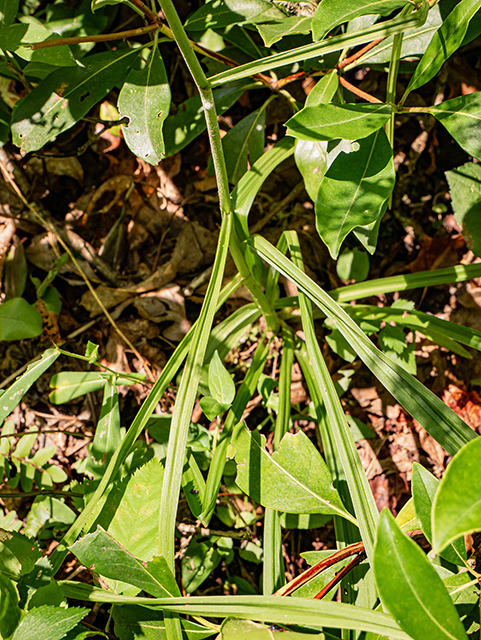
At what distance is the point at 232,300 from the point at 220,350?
1.15 feet

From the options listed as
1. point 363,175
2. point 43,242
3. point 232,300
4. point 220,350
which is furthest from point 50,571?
point 43,242

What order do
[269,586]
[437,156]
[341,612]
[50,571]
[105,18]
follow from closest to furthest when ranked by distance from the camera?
1. [341,612]
2. [50,571]
3. [269,586]
4. [105,18]
5. [437,156]

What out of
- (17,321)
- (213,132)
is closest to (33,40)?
(213,132)

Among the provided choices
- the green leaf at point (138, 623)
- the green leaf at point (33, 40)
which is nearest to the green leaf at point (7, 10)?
the green leaf at point (33, 40)

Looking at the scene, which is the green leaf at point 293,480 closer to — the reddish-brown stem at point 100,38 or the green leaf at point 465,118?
the green leaf at point 465,118

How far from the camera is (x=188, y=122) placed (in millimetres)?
1072

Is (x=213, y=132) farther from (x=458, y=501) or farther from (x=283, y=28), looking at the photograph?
(x=458, y=501)

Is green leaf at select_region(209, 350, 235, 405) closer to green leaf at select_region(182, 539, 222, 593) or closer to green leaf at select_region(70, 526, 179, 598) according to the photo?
green leaf at select_region(70, 526, 179, 598)

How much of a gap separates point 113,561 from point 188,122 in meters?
0.98

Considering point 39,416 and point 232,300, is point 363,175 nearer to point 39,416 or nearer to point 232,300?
point 232,300

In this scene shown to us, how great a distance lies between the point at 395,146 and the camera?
1384 mm

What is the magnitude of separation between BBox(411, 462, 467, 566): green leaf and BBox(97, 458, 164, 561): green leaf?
43 centimetres

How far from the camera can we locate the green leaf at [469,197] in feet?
3.40

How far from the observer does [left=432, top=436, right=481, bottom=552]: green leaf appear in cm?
36
